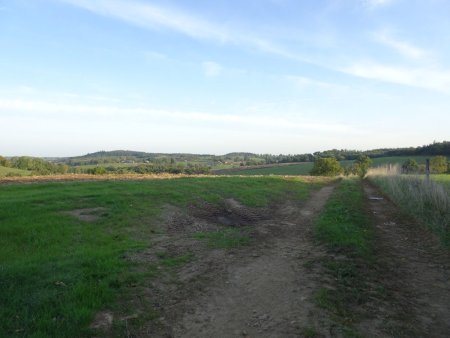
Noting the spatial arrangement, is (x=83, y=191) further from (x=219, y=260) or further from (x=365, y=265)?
(x=365, y=265)

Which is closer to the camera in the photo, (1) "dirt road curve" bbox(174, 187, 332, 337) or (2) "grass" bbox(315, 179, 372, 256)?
(1) "dirt road curve" bbox(174, 187, 332, 337)

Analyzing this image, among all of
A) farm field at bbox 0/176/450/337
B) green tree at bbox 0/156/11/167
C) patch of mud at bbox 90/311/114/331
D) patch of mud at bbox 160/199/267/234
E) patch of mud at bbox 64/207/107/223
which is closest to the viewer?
patch of mud at bbox 90/311/114/331

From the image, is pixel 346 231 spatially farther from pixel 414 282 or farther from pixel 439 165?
pixel 439 165

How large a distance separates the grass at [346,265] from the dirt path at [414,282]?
0.35m

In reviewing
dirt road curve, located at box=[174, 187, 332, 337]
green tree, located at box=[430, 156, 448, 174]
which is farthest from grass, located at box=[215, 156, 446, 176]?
dirt road curve, located at box=[174, 187, 332, 337]

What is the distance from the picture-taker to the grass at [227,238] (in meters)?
9.54

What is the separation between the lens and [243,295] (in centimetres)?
614

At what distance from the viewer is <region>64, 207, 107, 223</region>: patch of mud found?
36.7ft

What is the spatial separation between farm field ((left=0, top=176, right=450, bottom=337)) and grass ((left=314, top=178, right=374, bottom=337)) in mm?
29

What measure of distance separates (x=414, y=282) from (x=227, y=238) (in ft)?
15.6

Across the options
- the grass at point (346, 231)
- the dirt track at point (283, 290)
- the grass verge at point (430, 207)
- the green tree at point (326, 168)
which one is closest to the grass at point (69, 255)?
the dirt track at point (283, 290)

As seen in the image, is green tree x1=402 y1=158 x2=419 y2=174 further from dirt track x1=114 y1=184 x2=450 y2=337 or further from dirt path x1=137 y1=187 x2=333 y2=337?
dirt path x1=137 y1=187 x2=333 y2=337

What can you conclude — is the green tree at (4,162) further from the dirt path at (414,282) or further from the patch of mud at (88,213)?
the dirt path at (414,282)

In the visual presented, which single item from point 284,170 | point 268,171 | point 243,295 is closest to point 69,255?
point 243,295
